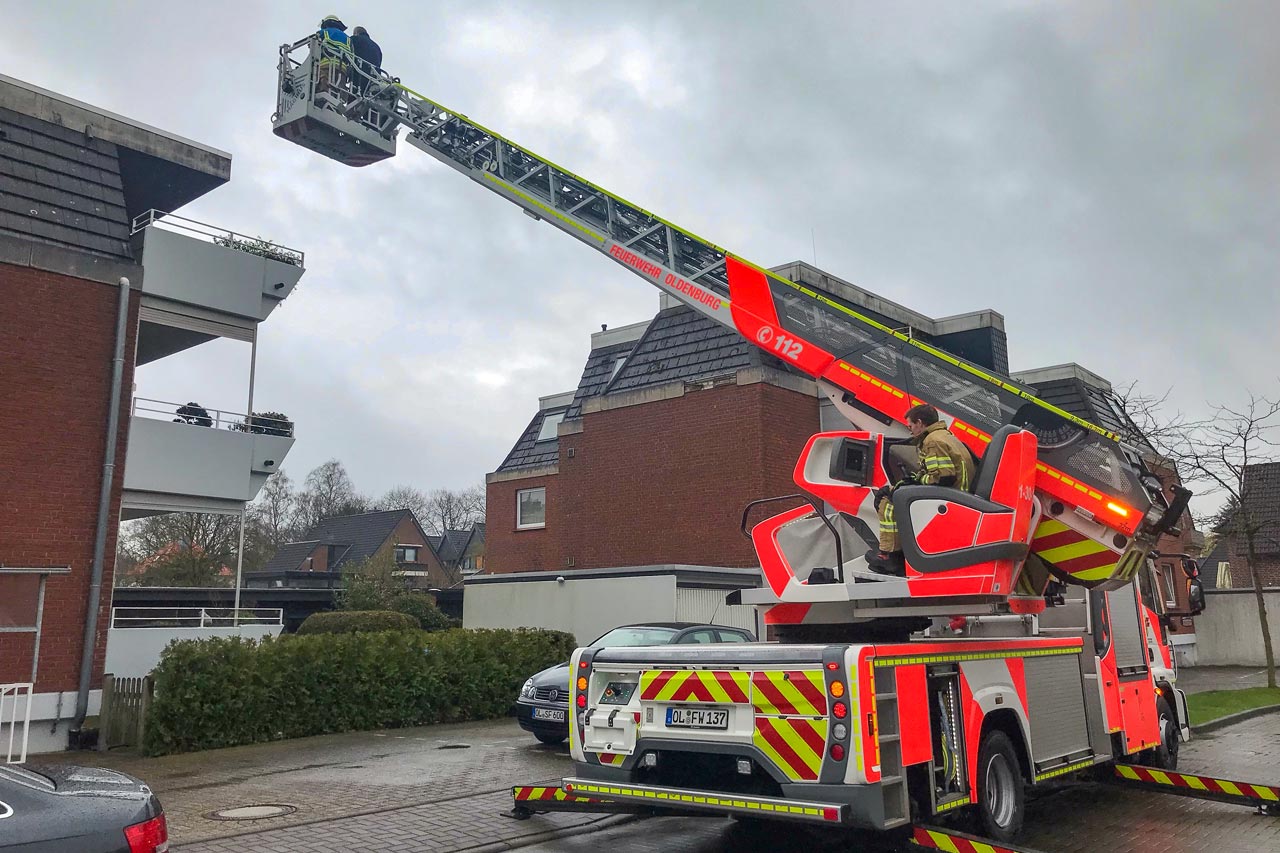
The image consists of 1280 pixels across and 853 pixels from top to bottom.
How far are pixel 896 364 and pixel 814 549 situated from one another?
5.13 ft

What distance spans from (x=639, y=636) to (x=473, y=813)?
4608 millimetres

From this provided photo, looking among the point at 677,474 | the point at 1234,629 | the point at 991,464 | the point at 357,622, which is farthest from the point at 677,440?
the point at 1234,629

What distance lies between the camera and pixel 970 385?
23.3 ft

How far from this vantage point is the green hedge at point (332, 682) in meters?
11.6

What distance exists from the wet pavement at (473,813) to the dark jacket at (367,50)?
33.5 feet

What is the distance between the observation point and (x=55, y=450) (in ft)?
41.9

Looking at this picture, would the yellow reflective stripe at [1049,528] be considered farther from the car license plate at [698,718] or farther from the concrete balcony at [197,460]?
the concrete balcony at [197,460]

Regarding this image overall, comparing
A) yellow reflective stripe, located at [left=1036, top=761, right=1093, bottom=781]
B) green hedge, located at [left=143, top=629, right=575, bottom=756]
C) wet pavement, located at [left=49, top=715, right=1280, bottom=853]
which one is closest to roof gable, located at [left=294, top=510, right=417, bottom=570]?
green hedge, located at [left=143, top=629, right=575, bottom=756]

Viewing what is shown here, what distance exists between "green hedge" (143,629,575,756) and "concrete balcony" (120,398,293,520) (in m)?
3.89

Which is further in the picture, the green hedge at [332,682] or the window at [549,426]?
the window at [549,426]

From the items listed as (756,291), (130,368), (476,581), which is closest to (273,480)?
(476,581)

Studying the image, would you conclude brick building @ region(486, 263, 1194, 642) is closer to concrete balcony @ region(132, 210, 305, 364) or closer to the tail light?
concrete balcony @ region(132, 210, 305, 364)

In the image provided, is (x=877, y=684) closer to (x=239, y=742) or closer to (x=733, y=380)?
(x=239, y=742)

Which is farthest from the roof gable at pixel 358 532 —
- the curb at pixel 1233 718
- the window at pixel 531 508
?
the curb at pixel 1233 718
